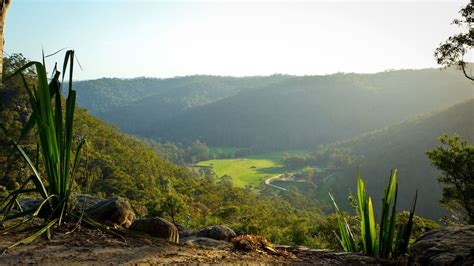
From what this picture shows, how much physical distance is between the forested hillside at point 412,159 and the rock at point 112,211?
59381 mm

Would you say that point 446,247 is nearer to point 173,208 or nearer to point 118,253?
point 118,253

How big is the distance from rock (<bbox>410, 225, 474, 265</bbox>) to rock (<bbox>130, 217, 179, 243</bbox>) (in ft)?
7.21

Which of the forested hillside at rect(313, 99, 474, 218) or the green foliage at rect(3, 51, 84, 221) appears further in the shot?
the forested hillside at rect(313, 99, 474, 218)

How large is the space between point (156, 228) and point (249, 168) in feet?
316

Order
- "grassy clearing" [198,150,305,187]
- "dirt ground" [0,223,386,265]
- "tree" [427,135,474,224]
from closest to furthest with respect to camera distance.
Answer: "dirt ground" [0,223,386,265] < "tree" [427,135,474,224] < "grassy clearing" [198,150,305,187]

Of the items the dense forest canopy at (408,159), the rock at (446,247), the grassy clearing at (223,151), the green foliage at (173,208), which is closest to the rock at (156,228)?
the rock at (446,247)

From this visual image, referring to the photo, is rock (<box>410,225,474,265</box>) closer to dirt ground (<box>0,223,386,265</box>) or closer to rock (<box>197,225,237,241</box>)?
dirt ground (<box>0,223,386,265</box>)

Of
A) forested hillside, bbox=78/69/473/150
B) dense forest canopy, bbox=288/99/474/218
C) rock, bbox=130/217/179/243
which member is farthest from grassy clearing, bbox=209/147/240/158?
rock, bbox=130/217/179/243

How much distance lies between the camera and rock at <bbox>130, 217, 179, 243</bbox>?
3695 mm

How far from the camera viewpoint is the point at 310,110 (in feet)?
495

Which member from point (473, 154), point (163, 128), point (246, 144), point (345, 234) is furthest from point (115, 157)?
point (163, 128)

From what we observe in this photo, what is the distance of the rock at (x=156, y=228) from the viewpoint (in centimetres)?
370

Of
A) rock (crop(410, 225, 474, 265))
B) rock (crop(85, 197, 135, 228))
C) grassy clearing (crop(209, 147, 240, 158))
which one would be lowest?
grassy clearing (crop(209, 147, 240, 158))

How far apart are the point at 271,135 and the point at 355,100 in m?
38.7
